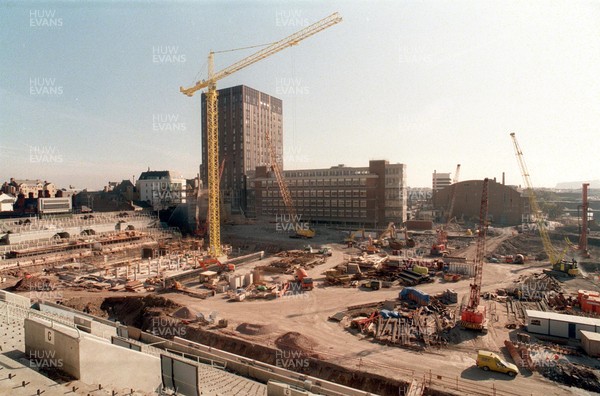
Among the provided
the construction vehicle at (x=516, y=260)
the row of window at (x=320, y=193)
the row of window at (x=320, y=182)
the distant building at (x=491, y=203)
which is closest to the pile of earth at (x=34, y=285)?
the construction vehicle at (x=516, y=260)

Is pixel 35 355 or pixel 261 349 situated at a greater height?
pixel 35 355

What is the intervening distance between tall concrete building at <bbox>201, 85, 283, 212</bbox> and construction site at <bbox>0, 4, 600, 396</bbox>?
49853mm

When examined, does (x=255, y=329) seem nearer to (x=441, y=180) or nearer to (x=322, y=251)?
(x=322, y=251)

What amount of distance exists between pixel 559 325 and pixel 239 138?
9371cm

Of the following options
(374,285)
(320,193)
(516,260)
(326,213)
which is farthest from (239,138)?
(374,285)

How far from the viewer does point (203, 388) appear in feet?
31.1

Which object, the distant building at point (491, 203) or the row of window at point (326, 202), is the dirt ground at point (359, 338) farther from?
the distant building at point (491, 203)

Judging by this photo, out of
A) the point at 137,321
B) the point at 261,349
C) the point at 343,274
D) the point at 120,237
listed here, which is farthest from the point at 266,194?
the point at 261,349

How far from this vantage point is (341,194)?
7706 centimetres

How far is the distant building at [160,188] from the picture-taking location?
307ft

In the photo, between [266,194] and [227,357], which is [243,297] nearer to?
[227,357]

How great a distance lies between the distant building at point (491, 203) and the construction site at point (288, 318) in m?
29.0

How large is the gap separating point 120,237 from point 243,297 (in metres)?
35.5

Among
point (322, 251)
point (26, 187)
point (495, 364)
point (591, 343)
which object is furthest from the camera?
point (26, 187)
